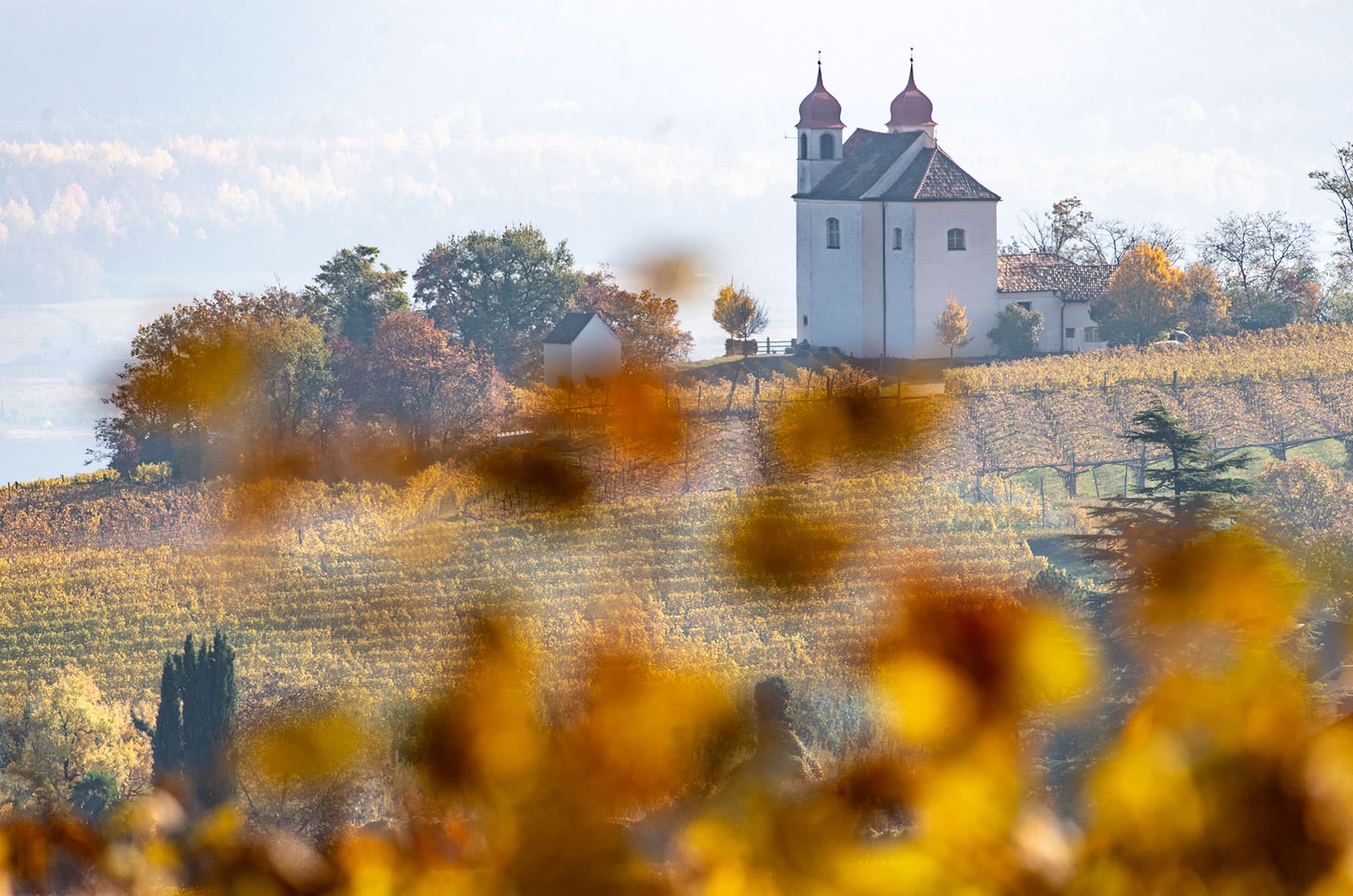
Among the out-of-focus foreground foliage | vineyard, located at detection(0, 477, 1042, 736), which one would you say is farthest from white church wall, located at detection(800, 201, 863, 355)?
the out-of-focus foreground foliage

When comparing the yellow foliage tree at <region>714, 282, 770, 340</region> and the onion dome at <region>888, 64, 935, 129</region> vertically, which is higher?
the onion dome at <region>888, 64, 935, 129</region>

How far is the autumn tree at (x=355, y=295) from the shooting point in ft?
132

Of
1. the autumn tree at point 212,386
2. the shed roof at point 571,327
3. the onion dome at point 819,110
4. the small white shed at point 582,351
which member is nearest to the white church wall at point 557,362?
the small white shed at point 582,351

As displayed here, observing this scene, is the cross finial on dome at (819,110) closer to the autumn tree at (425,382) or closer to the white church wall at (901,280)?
the white church wall at (901,280)

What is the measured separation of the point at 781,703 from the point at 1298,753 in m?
11.8

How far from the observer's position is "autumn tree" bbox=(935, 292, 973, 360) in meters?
35.7

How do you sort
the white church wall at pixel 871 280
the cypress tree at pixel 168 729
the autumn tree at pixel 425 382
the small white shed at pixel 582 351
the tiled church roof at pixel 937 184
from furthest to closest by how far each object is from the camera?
the white church wall at pixel 871 280
the small white shed at pixel 582 351
the tiled church roof at pixel 937 184
the autumn tree at pixel 425 382
the cypress tree at pixel 168 729

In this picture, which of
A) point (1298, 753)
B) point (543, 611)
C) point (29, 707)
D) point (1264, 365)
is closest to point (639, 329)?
point (1264, 365)

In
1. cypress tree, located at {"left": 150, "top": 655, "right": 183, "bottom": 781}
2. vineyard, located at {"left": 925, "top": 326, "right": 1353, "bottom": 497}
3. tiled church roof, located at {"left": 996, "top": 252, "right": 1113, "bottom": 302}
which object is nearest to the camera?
cypress tree, located at {"left": 150, "top": 655, "right": 183, "bottom": 781}

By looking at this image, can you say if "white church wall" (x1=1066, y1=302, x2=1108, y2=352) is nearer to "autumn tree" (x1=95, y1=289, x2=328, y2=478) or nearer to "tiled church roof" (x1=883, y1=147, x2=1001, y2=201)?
"tiled church roof" (x1=883, y1=147, x2=1001, y2=201)

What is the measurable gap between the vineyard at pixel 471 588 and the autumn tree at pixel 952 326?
10.3m

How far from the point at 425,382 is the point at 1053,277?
52.3ft

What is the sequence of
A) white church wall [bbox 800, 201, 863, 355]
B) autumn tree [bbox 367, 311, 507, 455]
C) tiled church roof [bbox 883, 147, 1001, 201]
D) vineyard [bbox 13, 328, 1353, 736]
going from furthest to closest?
white church wall [bbox 800, 201, 863, 355]
tiled church roof [bbox 883, 147, 1001, 201]
autumn tree [bbox 367, 311, 507, 455]
vineyard [bbox 13, 328, 1353, 736]

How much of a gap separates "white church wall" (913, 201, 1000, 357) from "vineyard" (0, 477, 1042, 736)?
11.0 metres
